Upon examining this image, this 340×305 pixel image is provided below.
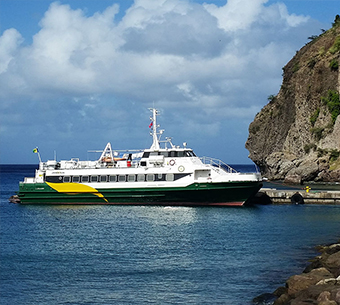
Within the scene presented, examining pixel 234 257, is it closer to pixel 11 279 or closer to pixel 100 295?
pixel 100 295

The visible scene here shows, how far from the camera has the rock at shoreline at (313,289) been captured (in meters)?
15.0

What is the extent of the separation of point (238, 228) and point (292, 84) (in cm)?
6274

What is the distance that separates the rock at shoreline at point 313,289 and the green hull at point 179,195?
24282 millimetres

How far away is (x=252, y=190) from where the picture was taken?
4619cm

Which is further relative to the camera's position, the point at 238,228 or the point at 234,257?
the point at 238,228

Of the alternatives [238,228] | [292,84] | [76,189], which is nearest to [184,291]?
[238,228]

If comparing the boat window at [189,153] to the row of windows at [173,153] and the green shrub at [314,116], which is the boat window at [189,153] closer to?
the row of windows at [173,153]

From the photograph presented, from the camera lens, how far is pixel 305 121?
3457 inches

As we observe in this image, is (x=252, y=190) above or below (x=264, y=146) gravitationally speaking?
below

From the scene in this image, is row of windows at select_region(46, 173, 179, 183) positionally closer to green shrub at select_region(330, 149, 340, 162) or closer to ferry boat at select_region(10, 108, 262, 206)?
ferry boat at select_region(10, 108, 262, 206)

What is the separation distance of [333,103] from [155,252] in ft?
198

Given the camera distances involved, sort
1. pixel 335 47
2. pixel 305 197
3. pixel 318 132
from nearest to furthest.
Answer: pixel 305 197 < pixel 318 132 < pixel 335 47

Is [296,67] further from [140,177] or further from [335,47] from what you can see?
[140,177]

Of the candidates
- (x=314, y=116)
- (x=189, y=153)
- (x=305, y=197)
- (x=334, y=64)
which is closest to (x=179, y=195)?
(x=189, y=153)
